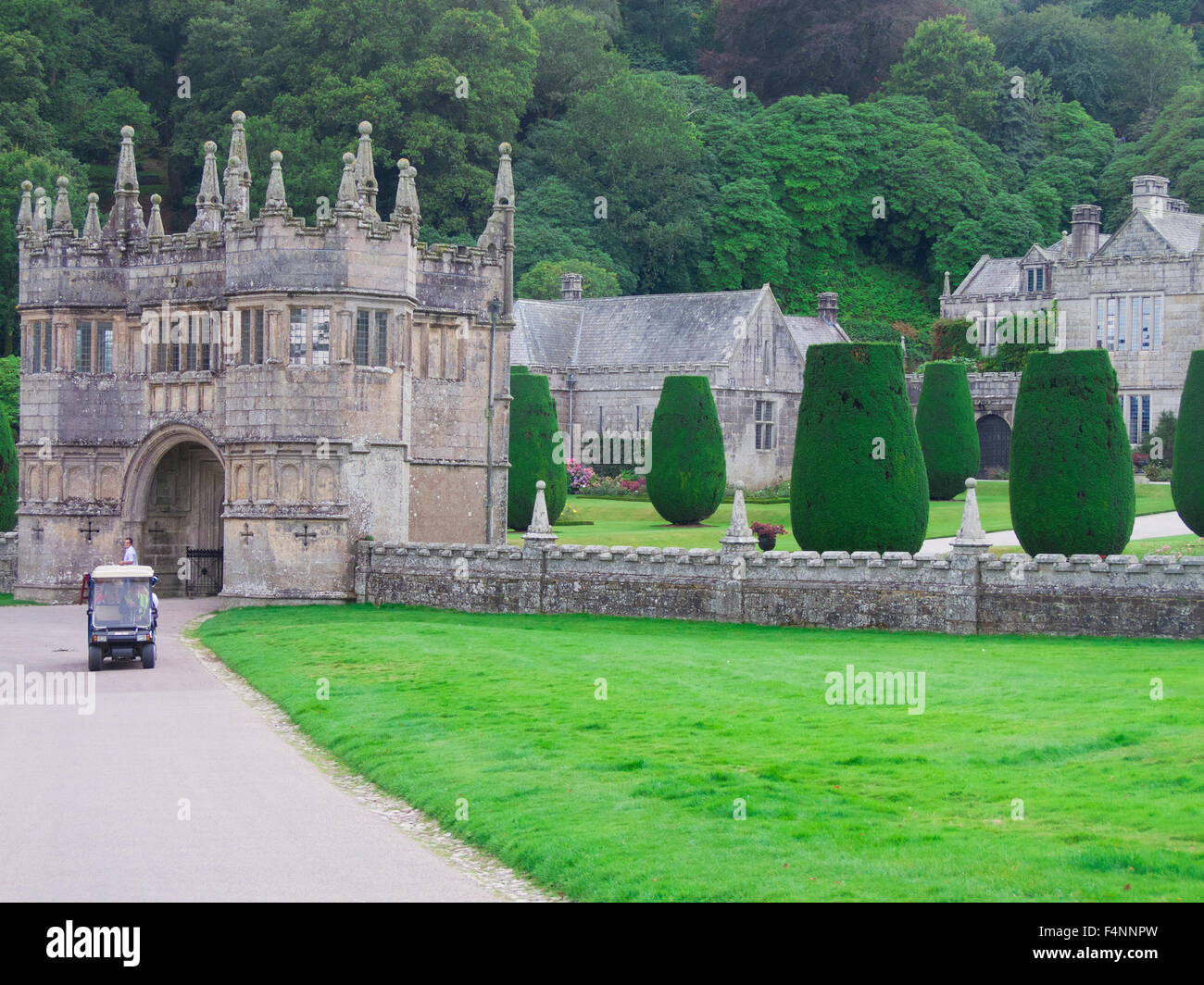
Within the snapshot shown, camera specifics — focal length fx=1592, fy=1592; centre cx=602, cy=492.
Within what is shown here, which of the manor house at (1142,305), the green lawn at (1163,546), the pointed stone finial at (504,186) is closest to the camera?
the green lawn at (1163,546)

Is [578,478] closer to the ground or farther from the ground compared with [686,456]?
closer to the ground

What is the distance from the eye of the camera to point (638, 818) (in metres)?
14.1

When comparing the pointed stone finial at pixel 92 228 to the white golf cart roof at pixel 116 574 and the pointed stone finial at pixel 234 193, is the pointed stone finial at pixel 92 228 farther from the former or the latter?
the white golf cart roof at pixel 116 574

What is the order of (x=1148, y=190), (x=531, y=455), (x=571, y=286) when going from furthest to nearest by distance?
1. (x=1148, y=190)
2. (x=571, y=286)
3. (x=531, y=455)

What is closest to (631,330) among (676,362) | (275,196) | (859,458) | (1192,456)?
(676,362)

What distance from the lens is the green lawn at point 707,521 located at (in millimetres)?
43584

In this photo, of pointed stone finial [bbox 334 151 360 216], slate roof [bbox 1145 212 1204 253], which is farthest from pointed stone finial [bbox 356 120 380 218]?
slate roof [bbox 1145 212 1204 253]

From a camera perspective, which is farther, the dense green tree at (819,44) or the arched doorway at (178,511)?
the dense green tree at (819,44)

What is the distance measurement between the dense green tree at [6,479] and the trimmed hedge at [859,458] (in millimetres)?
23391

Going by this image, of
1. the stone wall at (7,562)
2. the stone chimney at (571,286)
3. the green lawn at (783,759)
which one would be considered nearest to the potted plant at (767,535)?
the green lawn at (783,759)

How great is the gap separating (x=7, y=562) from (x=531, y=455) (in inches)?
602

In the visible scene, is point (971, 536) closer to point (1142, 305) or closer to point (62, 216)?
point (62, 216)

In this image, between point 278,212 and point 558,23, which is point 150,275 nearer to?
point 278,212

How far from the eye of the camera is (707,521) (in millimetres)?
50812
